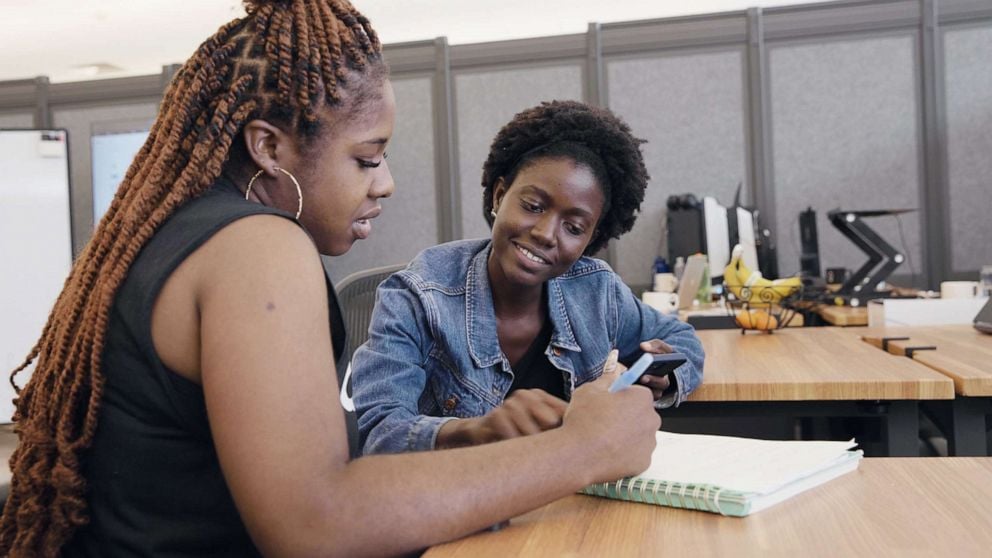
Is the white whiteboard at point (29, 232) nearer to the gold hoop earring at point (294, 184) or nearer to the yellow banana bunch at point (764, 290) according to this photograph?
the yellow banana bunch at point (764, 290)

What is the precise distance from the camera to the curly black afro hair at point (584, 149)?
153cm

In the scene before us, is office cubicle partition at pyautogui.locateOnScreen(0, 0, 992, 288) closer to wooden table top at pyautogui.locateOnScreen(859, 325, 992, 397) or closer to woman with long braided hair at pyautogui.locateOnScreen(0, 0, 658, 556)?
wooden table top at pyautogui.locateOnScreen(859, 325, 992, 397)

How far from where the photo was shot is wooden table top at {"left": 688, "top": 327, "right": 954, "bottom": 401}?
4.44ft

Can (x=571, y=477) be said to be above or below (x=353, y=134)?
below

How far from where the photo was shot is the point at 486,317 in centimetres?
139

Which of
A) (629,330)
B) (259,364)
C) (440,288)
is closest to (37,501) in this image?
(259,364)

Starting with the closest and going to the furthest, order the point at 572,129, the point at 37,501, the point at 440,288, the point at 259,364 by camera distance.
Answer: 1. the point at 259,364
2. the point at 37,501
3. the point at 440,288
4. the point at 572,129

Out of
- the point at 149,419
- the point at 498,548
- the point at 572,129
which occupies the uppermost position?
the point at 572,129

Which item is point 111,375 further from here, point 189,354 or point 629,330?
point 629,330

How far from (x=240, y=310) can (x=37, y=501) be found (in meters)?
0.29

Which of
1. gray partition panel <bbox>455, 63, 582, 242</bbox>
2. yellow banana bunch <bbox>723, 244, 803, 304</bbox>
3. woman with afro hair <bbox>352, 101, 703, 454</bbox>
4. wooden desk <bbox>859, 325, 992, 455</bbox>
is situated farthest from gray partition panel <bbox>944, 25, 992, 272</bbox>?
woman with afro hair <bbox>352, 101, 703, 454</bbox>

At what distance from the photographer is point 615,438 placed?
0.78m

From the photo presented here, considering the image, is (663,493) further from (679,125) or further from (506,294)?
(679,125)

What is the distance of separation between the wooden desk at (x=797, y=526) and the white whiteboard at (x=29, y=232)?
2675mm
